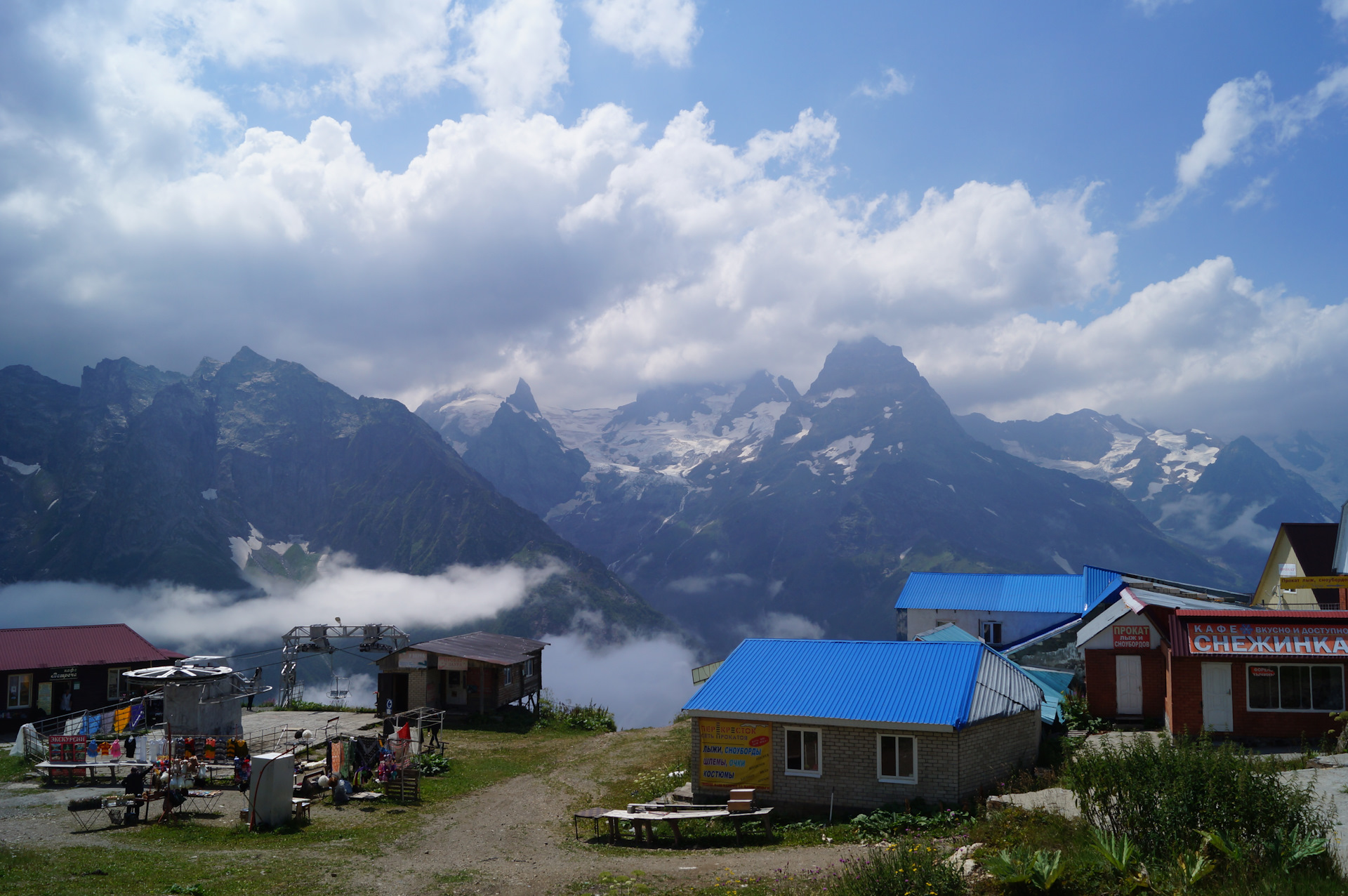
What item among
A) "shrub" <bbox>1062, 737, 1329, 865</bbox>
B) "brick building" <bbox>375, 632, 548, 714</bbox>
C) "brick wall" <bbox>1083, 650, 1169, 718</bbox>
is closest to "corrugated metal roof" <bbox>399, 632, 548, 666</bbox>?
"brick building" <bbox>375, 632, 548, 714</bbox>

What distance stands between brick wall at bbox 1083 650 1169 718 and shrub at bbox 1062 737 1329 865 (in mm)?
19888

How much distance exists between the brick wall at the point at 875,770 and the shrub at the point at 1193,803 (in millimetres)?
9332

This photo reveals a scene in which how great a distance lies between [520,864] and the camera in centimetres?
1858

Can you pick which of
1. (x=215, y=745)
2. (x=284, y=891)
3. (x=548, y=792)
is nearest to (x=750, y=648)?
(x=548, y=792)

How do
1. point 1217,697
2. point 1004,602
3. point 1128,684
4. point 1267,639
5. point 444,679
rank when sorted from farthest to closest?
point 1004,602, point 444,679, point 1128,684, point 1217,697, point 1267,639

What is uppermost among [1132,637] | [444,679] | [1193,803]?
[1193,803]

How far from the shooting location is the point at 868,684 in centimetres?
2527

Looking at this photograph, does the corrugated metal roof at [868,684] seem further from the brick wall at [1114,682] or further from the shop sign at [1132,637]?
the shop sign at [1132,637]

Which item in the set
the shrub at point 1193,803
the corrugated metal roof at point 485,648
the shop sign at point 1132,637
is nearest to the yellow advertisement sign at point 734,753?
the shrub at point 1193,803

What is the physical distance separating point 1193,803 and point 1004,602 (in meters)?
45.6

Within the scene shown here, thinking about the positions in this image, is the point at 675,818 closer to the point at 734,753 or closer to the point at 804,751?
the point at 734,753

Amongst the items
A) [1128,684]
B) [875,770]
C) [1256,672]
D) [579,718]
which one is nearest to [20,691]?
[579,718]

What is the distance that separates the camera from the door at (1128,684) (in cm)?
3156

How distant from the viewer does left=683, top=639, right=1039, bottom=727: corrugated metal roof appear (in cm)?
2336
